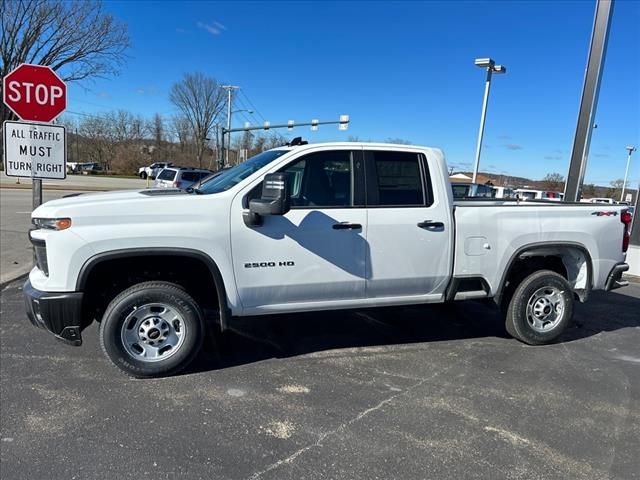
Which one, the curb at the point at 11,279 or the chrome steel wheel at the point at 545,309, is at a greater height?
the chrome steel wheel at the point at 545,309

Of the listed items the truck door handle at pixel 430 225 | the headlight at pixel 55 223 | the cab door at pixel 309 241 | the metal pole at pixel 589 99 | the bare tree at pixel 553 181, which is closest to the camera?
the headlight at pixel 55 223

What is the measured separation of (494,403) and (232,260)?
2397 mm

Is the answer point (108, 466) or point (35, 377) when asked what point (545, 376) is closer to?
point (108, 466)

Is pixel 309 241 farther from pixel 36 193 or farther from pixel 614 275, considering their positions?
pixel 36 193

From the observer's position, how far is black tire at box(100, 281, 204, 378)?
377 cm

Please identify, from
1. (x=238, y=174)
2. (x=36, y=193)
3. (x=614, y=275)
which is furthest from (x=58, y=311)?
(x=614, y=275)

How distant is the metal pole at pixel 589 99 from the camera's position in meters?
9.43

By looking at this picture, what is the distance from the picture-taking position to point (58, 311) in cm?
359

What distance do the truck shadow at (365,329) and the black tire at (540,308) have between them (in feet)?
1.00

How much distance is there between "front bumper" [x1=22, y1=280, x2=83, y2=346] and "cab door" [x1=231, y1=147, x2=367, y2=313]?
126 cm

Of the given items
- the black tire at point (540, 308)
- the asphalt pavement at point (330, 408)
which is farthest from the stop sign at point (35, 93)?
the black tire at point (540, 308)

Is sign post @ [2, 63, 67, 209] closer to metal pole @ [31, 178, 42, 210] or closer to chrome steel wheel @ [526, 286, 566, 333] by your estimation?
metal pole @ [31, 178, 42, 210]

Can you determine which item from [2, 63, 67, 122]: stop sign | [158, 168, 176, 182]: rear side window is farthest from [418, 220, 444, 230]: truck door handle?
[158, 168, 176, 182]: rear side window

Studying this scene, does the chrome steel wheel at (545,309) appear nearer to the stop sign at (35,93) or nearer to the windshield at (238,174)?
the windshield at (238,174)
